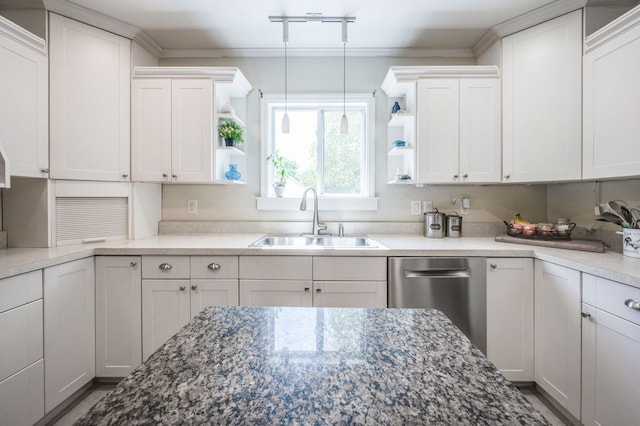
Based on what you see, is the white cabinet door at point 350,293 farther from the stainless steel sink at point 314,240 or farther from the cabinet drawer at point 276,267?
the stainless steel sink at point 314,240

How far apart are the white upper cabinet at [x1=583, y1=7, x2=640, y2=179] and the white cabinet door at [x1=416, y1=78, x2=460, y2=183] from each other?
771mm

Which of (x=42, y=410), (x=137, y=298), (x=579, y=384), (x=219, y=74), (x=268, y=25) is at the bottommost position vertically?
(x=42, y=410)

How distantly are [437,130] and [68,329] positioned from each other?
109 inches

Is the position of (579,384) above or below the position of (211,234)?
below

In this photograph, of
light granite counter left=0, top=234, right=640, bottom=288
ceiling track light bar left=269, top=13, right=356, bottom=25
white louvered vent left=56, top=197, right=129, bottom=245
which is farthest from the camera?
ceiling track light bar left=269, top=13, right=356, bottom=25

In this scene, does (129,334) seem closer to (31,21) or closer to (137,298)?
(137,298)

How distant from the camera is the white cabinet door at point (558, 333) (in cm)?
166

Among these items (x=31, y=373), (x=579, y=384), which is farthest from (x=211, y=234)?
(x=579, y=384)

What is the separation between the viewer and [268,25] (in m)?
2.38

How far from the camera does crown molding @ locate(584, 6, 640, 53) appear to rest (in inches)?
65.1

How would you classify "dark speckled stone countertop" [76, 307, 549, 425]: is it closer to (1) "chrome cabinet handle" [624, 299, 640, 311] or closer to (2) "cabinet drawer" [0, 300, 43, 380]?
(1) "chrome cabinet handle" [624, 299, 640, 311]

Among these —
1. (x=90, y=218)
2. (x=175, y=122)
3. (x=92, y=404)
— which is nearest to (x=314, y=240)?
(x=175, y=122)

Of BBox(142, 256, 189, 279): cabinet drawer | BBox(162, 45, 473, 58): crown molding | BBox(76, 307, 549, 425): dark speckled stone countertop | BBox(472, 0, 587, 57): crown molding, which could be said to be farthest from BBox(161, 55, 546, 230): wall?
BBox(76, 307, 549, 425): dark speckled stone countertop

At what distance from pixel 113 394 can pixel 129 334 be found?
71.4 inches
